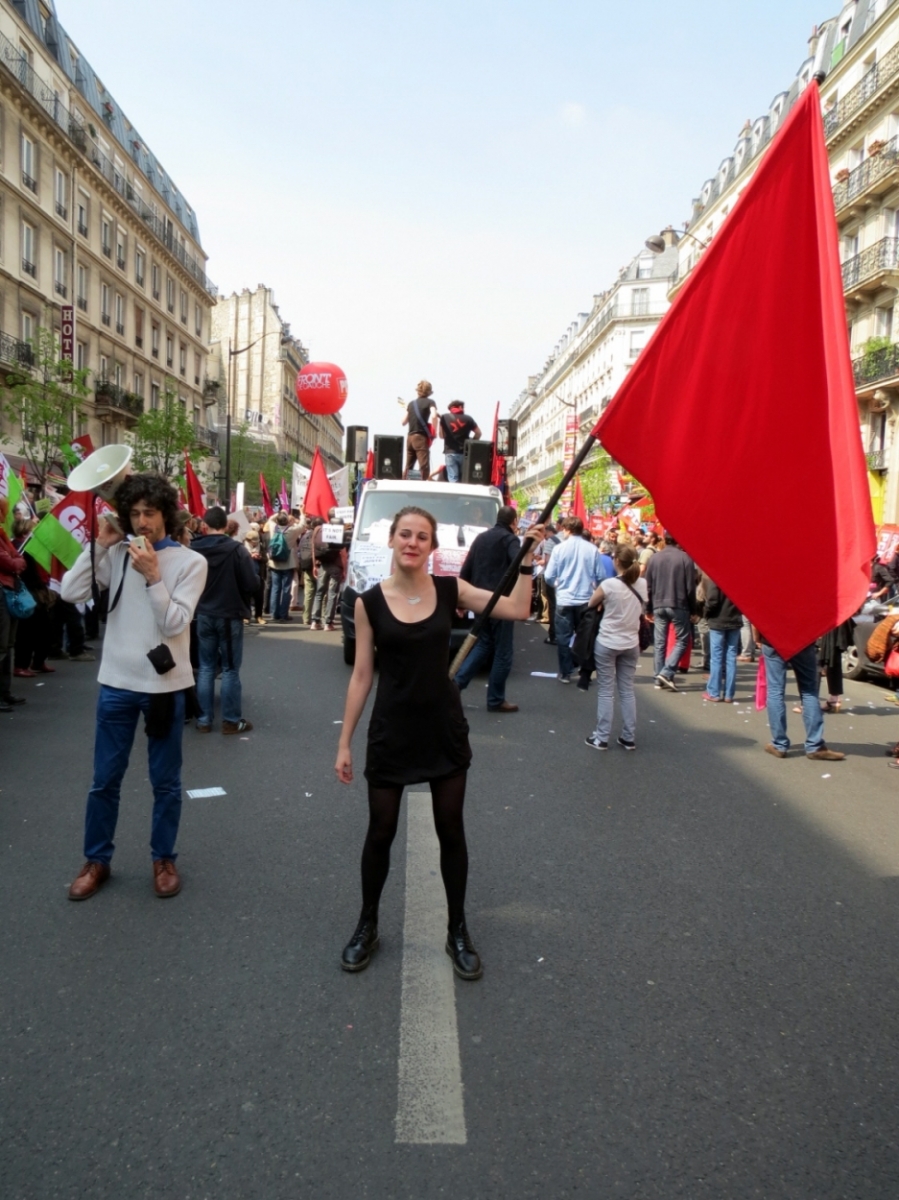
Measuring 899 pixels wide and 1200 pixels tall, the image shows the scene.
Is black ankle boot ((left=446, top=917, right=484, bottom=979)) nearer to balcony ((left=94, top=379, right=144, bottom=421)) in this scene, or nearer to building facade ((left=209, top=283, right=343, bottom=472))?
balcony ((left=94, top=379, right=144, bottom=421))

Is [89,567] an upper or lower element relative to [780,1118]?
upper

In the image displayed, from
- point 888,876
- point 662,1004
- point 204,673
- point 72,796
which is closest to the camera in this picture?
point 662,1004

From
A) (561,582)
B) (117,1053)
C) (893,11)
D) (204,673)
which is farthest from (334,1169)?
(893,11)

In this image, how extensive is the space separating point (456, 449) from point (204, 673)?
6550 millimetres

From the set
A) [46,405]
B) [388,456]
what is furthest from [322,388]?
[46,405]

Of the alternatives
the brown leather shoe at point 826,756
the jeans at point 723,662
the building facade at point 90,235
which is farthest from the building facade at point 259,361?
the brown leather shoe at point 826,756

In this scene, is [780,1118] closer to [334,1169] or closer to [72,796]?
[334,1169]

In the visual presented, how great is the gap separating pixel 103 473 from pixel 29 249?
34.5 metres

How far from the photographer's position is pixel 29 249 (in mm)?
33750

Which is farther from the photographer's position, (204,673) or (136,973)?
(204,673)

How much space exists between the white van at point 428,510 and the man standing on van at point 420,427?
4.06 ft

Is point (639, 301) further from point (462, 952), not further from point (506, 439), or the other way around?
point (462, 952)

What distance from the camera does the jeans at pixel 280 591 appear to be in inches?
658

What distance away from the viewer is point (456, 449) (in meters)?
13.5
